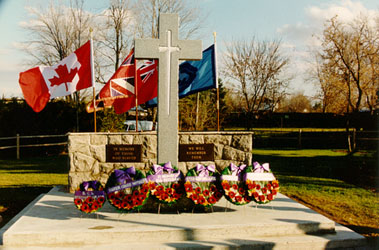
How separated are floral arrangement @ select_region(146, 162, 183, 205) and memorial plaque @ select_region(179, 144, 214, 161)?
1842 millimetres

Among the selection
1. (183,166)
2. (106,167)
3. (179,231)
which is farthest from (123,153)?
(179,231)

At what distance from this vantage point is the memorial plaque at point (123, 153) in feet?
26.4

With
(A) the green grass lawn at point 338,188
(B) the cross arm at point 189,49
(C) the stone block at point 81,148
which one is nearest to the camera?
(B) the cross arm at point 189,49

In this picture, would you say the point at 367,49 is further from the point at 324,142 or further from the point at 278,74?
the point at 278,74

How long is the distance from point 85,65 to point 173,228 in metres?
4.55

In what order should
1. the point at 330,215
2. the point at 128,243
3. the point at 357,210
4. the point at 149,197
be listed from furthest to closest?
the point at 357,210
the point at 330,215
the point at 149,197
the point at 128,243

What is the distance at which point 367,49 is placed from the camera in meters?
19.1

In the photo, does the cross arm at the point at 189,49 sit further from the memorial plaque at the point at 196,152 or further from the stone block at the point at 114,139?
the stone block at the point at 114,139

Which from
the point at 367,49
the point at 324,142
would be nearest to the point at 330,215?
the point at 367,49

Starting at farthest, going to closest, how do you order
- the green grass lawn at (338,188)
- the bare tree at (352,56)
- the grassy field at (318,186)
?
the bare tree at (352,56)
the grassy field at (318,186)
the green grass lawn at (338,188)

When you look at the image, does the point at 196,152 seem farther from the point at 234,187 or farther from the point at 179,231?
the point at 179,231

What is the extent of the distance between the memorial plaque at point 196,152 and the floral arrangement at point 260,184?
194 centimetres

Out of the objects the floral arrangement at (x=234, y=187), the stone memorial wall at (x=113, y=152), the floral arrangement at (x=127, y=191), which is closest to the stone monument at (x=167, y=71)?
the floral arrangement at (x=127, y=191)

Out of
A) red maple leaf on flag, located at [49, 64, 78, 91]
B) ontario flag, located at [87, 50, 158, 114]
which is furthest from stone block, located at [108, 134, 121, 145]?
red maple leaf on flag, located at [49, 64, 78, 91]
